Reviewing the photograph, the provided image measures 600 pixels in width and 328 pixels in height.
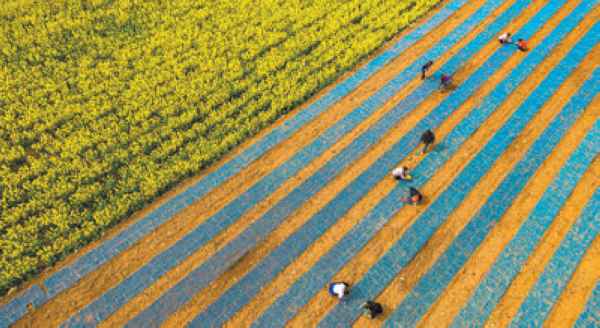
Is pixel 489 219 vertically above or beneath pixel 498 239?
above

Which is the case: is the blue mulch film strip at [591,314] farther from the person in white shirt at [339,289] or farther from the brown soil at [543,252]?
the person in white shirt at [339,289]

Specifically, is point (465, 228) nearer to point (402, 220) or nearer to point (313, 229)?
point (402, 220)

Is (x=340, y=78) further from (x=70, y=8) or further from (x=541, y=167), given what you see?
(x=70, y=8)

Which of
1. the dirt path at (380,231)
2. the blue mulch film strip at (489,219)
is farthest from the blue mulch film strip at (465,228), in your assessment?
the dirt path at (380,231)

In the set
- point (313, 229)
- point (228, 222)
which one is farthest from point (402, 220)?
point (228, 222)

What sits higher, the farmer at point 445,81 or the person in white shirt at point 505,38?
the person in white shirt at point 505,38

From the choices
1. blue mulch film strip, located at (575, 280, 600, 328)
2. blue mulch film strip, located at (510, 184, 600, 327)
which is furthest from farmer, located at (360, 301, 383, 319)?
blue mulch film strip, located at (575, 280, 600, 328)
